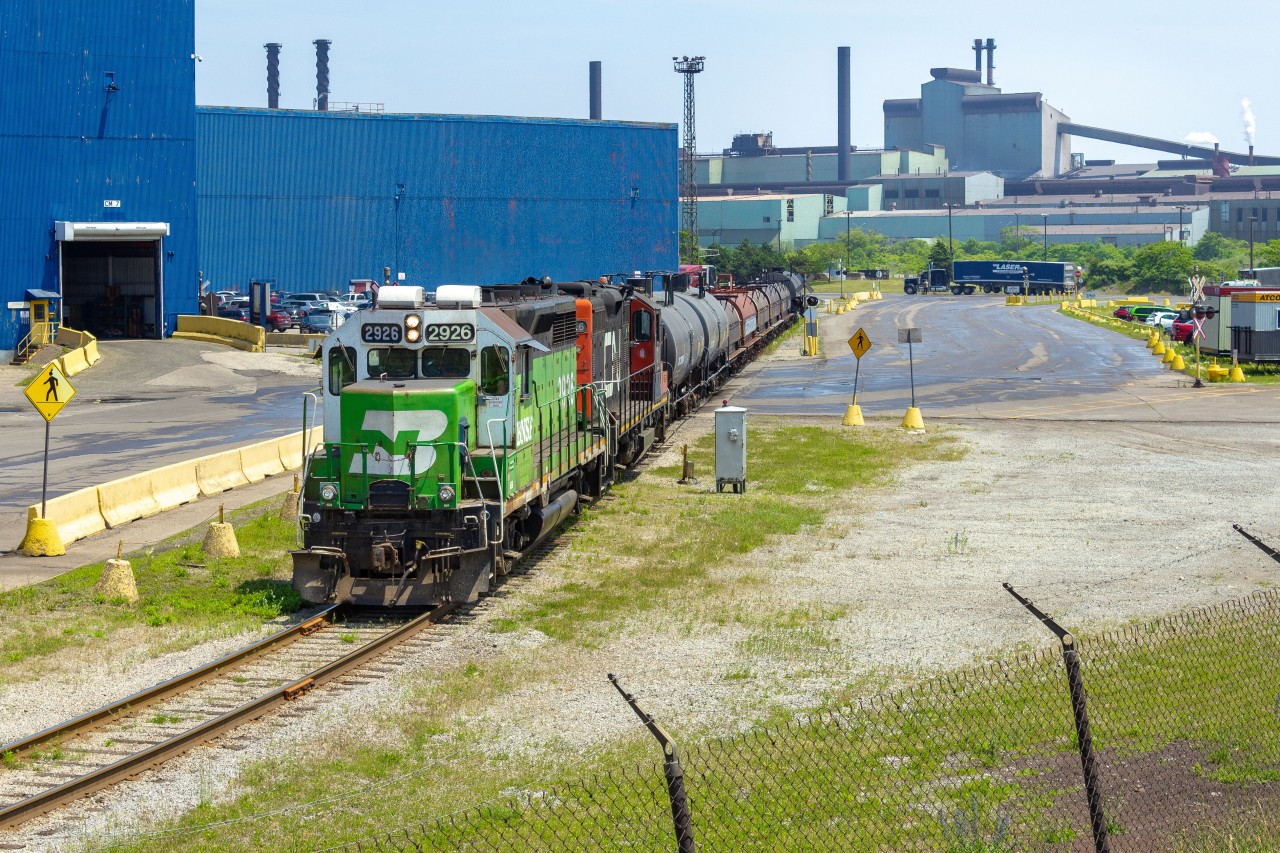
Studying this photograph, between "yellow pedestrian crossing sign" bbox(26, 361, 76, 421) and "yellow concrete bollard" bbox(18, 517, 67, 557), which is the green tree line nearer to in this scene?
"yellow concrete bollard" bbox(18, 517, 67, 557)

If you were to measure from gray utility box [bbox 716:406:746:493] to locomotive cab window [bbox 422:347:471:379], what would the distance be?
1046 cm

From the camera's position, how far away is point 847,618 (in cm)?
1841

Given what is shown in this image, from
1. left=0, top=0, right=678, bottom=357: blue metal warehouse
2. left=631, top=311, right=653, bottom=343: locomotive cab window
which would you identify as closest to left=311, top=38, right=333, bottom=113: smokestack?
left=0, top=0, right=678, bottom=357: blue metal warehouse

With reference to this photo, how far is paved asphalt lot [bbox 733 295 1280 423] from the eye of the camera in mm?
45219

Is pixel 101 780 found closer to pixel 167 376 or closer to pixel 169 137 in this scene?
pixel 167 376

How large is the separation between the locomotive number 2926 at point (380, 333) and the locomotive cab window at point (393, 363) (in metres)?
0.14

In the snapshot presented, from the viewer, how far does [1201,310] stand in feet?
187

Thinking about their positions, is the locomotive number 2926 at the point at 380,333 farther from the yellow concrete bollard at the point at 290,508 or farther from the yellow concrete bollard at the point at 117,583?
the yellow concrete bollard at the point at 290,508

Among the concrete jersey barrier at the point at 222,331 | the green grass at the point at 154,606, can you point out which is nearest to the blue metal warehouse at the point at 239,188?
the concrete jersey barrier at the point at 222,331

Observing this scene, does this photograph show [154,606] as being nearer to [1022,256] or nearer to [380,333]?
[380,333]

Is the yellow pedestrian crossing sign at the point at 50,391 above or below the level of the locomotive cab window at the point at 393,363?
below

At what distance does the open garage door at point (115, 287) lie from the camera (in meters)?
65.1

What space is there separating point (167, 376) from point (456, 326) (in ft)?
129

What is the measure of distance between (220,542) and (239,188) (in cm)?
6658
